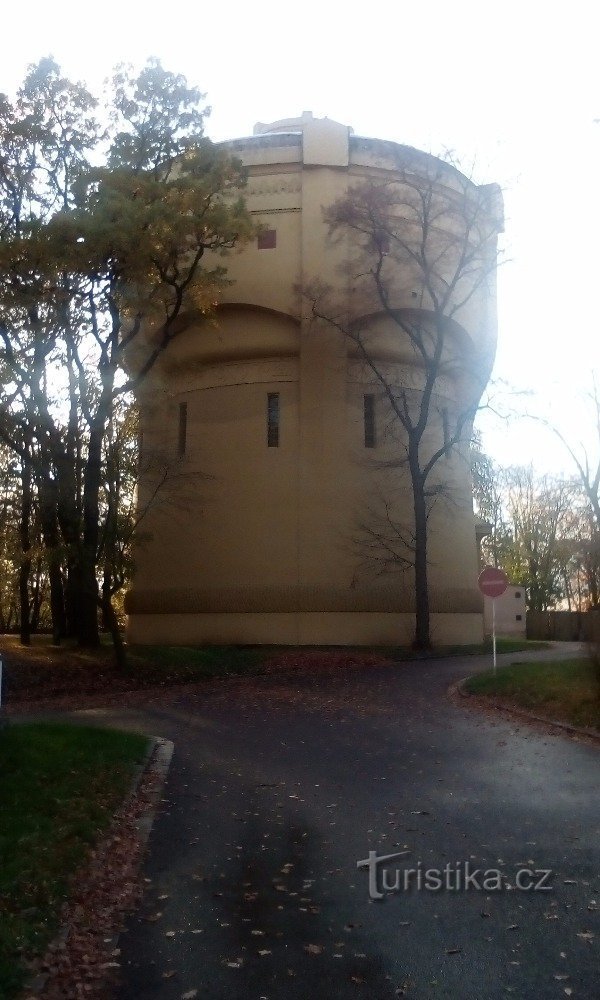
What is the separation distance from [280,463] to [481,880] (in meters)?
23.3

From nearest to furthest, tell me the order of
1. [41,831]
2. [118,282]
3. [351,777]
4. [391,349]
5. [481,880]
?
[481,880], [41,831], [351,777], [118,282], [391,349]

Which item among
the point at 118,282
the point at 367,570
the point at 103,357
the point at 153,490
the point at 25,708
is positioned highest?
the point at 118,282

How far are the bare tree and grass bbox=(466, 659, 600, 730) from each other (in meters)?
9.77

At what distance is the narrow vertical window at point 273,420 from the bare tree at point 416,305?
2929 mm

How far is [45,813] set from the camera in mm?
7914

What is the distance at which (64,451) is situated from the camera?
22.6 m

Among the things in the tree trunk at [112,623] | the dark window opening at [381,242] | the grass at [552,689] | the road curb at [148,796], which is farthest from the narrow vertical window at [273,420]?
the road curb at [148,796]

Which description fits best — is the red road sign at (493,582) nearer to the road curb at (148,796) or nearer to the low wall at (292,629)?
the road curb at (148,796)

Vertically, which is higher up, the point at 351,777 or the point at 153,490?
the point at 153,490

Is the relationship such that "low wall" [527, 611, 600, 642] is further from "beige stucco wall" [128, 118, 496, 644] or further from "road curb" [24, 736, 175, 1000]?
"road curb" [24, 736, 175, 1000]

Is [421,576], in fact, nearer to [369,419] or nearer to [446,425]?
[369,419]

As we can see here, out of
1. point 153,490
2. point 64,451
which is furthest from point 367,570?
point 64,451

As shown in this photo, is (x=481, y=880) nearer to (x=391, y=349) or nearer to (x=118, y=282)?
(x=118, y=282)

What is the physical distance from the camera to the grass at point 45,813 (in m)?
5.44
